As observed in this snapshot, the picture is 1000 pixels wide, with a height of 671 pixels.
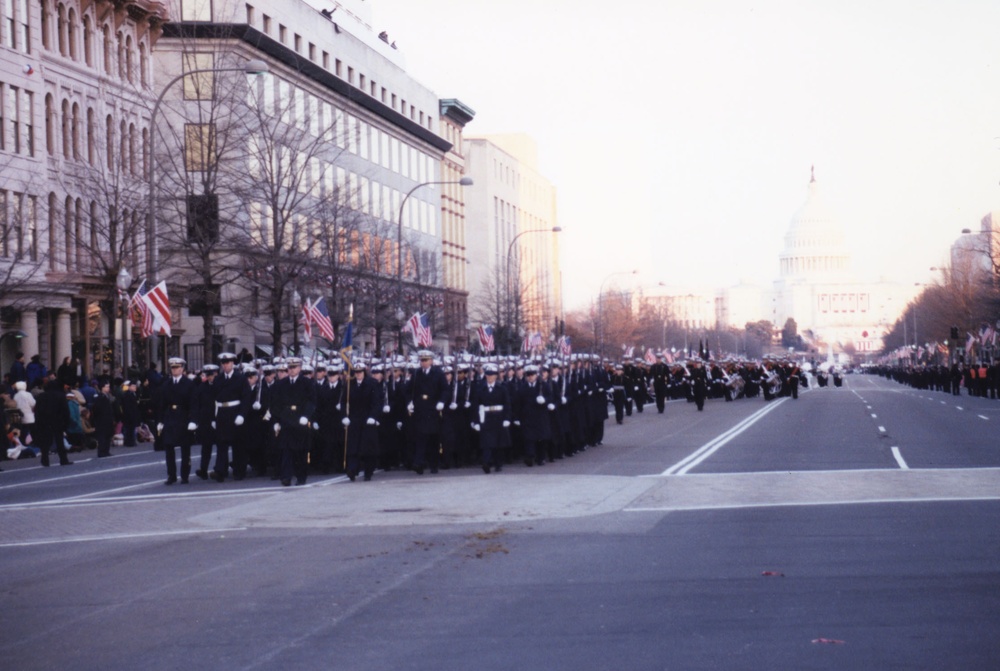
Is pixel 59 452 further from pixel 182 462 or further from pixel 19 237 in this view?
pixel 19 237

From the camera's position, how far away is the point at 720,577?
39.6ft

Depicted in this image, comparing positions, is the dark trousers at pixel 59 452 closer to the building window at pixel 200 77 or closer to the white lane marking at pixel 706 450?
the building window at pixel 200 77

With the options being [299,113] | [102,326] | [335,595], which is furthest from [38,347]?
[335,595]

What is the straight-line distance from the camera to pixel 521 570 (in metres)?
12.8

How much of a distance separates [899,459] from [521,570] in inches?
543

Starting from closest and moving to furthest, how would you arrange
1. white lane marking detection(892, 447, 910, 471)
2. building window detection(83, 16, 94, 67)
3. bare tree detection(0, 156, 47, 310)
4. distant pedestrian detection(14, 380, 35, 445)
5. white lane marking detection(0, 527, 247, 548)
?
white lane marking detection(0, 527, 247, 548) < white lane marking detection(892, 447, 910, 471) < distant pedestrian detection(14, 380, 35, 445) < bare tree detection(0, 156, 47, 310) < building window detection(83, 16, 94, 67)

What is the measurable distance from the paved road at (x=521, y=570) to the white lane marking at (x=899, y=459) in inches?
7.6

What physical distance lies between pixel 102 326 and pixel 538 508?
36426 millimetres

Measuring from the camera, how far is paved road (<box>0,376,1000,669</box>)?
9391mm

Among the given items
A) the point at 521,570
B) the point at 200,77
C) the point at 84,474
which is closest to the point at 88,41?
the point at 200,77

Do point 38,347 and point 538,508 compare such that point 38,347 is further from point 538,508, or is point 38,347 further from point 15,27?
point 538,508

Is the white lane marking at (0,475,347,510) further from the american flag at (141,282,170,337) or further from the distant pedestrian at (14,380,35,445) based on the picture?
the american flag at (141,282,170,337)

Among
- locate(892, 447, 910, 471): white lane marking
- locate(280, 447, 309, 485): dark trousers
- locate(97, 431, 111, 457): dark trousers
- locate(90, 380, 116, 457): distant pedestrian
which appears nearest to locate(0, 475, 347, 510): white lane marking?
locate(280, 447, 309, 485): dark trousers

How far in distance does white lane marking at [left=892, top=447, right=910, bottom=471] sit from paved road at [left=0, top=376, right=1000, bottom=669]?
0.19 m
